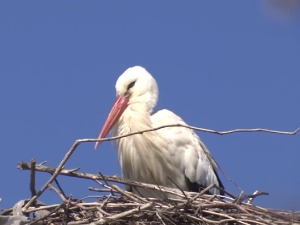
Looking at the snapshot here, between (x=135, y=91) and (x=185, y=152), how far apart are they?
613 mm

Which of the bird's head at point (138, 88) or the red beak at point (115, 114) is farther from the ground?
the bird's head at point (138, 88)

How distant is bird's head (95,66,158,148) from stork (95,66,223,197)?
0.17 feet

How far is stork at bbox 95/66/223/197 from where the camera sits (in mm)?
7598

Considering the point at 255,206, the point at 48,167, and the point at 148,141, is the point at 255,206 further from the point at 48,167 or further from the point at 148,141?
the point at 148,141

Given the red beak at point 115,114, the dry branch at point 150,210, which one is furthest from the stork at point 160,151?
the dry branch at point 150,210

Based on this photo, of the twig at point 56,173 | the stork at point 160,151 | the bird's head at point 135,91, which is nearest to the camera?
the twig at point 56,173

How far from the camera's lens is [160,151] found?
7605 millimetres

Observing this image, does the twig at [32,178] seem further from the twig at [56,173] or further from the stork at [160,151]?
the stork at [160,151]

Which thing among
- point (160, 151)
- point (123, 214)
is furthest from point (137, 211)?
point (160, 151)

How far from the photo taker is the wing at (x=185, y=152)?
24.9ft

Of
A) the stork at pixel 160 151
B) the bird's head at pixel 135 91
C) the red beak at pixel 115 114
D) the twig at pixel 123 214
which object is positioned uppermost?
the bird's head at pixel 135 91

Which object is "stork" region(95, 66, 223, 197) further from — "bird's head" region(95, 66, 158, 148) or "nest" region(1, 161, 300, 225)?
"nest" region(1, 161, 300, 225)

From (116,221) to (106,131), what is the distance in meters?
2.20

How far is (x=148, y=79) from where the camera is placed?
8.02 metres
